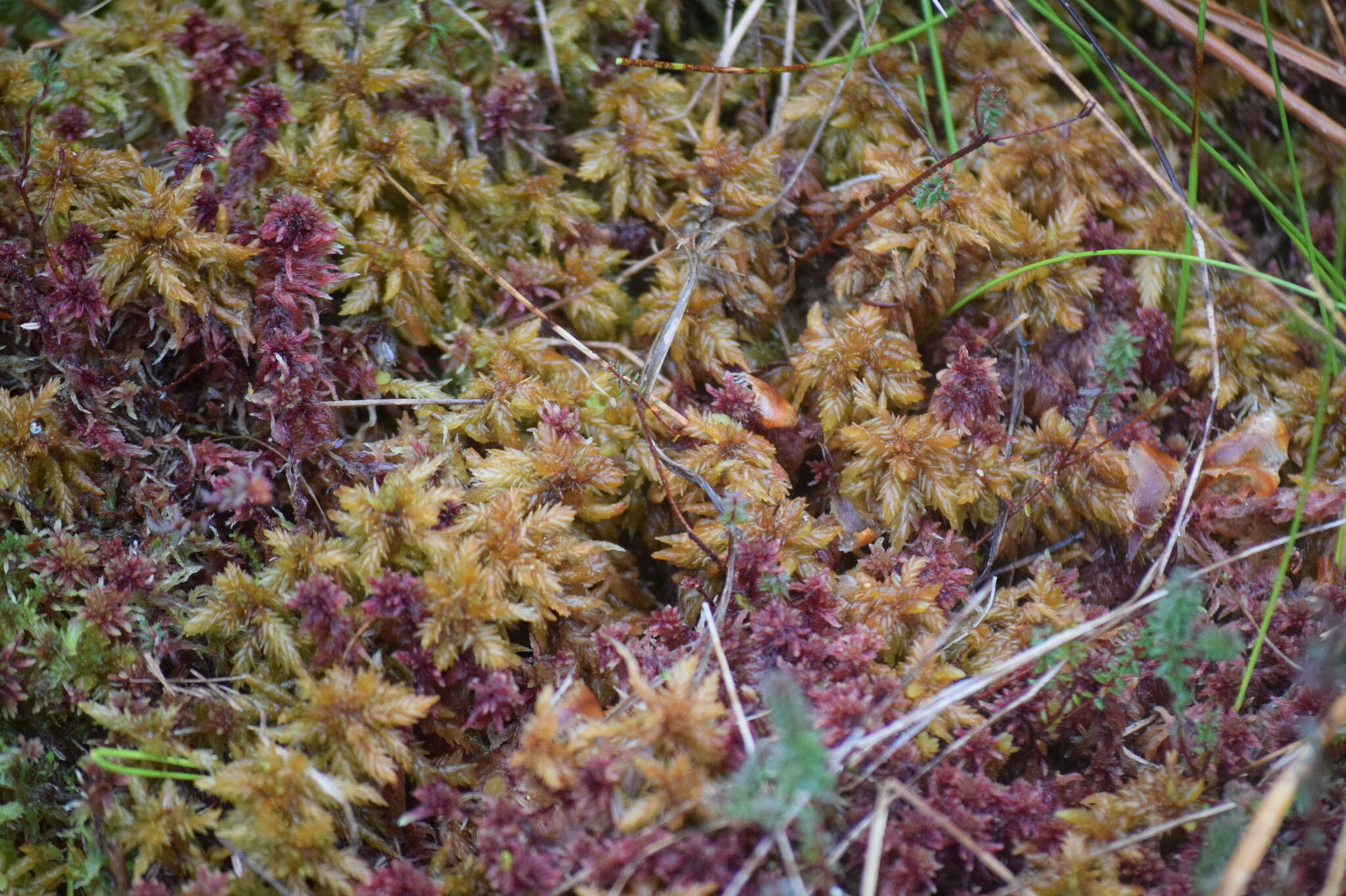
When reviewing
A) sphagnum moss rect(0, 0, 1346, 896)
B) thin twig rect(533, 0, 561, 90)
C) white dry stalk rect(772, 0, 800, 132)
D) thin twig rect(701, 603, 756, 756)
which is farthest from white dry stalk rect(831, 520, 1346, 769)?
thin twig rect(533, 0, 561, 90)

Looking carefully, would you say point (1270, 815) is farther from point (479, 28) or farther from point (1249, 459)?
point (479, 28)

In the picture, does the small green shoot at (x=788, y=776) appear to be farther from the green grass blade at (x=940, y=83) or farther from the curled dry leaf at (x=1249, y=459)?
the green grass blade at (x=940, y=83)

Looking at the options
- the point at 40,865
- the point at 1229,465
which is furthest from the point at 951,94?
the point at 40,865

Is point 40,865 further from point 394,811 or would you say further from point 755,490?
point 755,490

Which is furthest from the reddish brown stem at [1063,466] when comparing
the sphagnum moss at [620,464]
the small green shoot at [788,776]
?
the small green shoot at [788,776]

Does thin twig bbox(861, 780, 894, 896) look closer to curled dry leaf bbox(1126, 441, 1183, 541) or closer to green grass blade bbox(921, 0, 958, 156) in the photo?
curled dry leaf bbox(1126, 441, 1183, 541)
